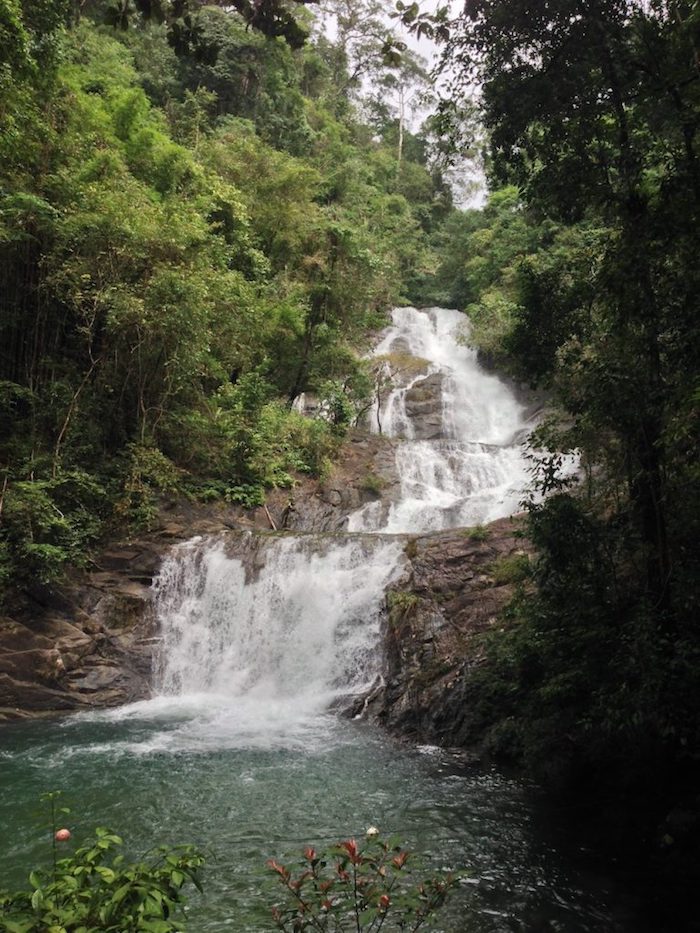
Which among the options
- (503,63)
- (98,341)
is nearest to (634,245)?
(503,63)

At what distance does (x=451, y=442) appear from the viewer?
850 inches

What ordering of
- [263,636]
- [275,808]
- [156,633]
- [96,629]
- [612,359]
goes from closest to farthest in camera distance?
[612,359] → [275,808] → [96,629] → [156,633] → [263,636]

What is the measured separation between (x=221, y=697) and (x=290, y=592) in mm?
2349

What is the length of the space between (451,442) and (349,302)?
5.68 metres

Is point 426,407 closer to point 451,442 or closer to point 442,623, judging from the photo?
point 451,442

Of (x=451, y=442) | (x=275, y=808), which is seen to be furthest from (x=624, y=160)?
(x=451, y=442)

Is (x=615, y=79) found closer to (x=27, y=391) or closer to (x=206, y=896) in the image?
(x=206, y=896)

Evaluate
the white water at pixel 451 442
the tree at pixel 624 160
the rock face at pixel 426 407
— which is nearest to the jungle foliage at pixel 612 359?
the tree at pixel 624 160

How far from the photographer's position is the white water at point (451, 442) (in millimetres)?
17547

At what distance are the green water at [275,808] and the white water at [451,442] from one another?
313 inches

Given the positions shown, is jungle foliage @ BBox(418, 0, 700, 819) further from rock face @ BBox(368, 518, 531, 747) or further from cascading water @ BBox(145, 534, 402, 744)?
→ cascading water @ BBox(145, 534, 402, 744)

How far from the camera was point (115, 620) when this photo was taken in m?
12.5

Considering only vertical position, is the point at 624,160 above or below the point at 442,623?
above

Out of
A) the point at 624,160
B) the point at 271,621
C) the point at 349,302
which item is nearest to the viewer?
the point at 624,160
